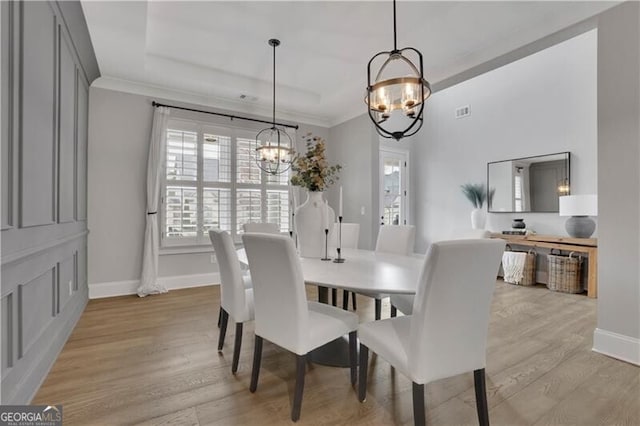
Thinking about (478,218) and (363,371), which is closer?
(363,371)

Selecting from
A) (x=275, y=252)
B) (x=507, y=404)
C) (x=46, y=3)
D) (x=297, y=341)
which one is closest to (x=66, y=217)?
(x=46, y=3)

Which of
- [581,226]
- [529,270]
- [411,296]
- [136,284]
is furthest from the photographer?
[529,270]

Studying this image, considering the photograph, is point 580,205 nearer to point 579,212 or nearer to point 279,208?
point 579,212

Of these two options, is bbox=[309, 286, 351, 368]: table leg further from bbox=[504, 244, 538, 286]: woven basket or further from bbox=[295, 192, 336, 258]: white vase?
bbox=[504, 244, 538, 286]: woven basket

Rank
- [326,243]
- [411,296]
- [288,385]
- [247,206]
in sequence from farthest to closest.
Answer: [247,206]
[326,243]
[411,296]
[288,385]

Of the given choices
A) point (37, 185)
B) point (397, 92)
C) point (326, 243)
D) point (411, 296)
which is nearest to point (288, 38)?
point (397, 92)

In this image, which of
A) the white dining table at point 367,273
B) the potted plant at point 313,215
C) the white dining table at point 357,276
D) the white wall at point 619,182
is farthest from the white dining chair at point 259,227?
the white wall at point 619,182

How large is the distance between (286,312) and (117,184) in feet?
11.2

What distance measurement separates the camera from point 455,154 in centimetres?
601

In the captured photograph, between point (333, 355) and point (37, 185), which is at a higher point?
point (37, 185)

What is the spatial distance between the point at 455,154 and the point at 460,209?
3.56 feet

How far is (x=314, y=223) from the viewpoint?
8.18 ft

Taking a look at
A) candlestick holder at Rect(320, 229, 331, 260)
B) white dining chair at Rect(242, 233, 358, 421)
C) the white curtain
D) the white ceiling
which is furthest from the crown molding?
white dining chair at Rect(242, 233, 358, 421)

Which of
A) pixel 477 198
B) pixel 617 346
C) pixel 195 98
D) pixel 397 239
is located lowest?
pixel 617 346
